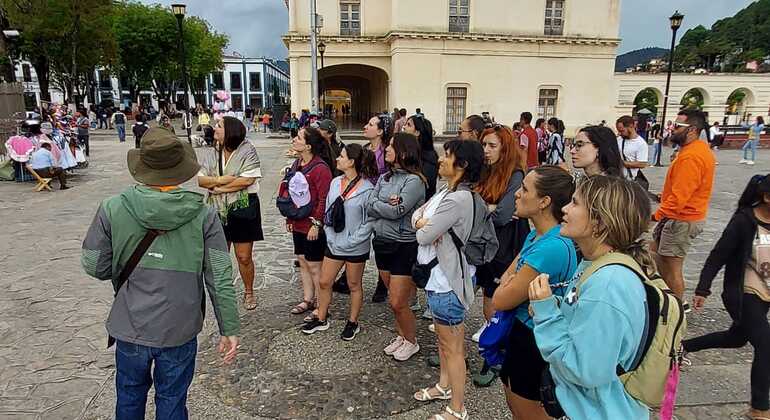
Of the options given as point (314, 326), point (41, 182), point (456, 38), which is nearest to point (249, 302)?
point (314, 326)

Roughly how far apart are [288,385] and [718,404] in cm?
306

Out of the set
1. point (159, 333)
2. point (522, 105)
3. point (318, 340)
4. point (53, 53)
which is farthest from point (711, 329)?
point (53, 53)

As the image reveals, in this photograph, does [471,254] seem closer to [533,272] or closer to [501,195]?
[501,195]

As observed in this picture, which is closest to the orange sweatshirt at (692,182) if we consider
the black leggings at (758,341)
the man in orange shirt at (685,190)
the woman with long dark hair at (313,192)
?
the man in orange shirt at (685,190)

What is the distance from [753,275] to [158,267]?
3548 mm

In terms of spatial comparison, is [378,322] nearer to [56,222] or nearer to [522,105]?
[56,222]

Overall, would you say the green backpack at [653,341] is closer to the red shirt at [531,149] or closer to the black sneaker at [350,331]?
the black sneaker at [350,331]

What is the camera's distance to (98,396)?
3.46 metres

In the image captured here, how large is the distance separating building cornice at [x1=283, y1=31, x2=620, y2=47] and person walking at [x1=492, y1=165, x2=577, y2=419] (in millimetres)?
26863

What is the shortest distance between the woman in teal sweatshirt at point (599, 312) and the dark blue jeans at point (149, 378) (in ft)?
5.85

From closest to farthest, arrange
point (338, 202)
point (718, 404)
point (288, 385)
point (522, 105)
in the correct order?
point (718, 404), point (288, 385), point (338, 202), point (522, 105)

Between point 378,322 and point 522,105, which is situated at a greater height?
point 522,105

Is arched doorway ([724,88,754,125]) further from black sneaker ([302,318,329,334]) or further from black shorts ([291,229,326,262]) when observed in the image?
black sneaker ([302,318,329,334])

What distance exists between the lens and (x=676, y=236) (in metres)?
4.25
